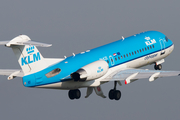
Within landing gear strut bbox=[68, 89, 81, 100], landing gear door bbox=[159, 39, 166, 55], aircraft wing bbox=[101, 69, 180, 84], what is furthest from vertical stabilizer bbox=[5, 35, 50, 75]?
landing gear door bbox=[159, 39, 166, 55]

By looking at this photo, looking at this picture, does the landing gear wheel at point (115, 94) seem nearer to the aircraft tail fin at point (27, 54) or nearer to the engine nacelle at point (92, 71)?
the engine nacelle at point (92, 71)

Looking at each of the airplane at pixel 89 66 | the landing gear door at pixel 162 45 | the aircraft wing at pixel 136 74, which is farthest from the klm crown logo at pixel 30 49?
the landing gear door at pixel 162 45

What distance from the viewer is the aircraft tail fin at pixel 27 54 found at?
50.7 m

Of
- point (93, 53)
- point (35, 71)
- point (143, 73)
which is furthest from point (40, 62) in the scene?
point (143, 73)

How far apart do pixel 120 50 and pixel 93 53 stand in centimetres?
369

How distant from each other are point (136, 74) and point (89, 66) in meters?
4.62

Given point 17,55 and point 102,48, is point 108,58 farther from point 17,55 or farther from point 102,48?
point 17,55

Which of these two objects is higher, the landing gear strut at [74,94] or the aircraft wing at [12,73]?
the aircraft wing at [12,73]

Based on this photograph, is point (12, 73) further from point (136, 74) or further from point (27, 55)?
point (136, 74)

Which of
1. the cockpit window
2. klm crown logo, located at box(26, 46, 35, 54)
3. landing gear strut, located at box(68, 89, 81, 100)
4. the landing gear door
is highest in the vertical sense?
the landing gear door

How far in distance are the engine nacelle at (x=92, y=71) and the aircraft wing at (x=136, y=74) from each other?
2.10 meters

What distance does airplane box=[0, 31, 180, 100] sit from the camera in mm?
52031

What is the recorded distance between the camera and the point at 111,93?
5803 cm

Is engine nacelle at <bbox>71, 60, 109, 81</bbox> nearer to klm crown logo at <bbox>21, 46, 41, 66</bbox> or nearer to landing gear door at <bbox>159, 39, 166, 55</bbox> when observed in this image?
klm crown logo at <bbox>21, 46, 41, 66</bbox>
